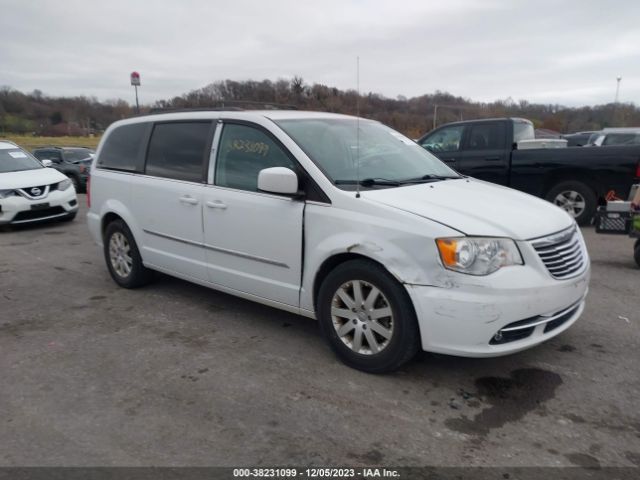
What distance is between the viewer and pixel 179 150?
4.78m

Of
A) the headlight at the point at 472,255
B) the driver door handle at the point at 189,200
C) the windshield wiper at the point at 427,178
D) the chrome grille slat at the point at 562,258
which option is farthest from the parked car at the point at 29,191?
the chrome grille slat at the point at 562,258

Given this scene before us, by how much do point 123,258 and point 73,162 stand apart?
11983 mm

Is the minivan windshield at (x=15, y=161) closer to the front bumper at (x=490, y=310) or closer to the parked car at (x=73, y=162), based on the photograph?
the parked car at (x=73, y=162)

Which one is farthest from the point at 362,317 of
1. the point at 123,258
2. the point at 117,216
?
the point at 117,216

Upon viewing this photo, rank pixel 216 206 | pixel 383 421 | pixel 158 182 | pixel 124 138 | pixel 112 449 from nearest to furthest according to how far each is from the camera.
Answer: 1. pixel 112 449
2. pixel 383 421
3. pixel 216 206
4. pixel 158 182
5. pixel 124 138

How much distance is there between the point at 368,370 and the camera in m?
3.49

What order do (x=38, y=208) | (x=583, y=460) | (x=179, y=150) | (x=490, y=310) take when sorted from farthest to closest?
(x=38, y=208) → (x=179, y=150) → (x=490, y=310) → (x=583, y=460)

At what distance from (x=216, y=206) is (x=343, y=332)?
1513mm

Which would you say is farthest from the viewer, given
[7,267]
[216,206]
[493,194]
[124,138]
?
[7,267]

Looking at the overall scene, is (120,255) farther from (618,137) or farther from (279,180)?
(618,137)

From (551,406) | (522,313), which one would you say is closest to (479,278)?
(522,313)

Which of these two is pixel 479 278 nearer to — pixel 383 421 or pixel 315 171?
pixel 383 421

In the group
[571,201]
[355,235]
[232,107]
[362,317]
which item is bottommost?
[362,317]

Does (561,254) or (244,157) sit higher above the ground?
(244,157)
